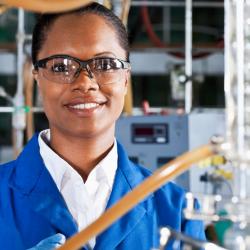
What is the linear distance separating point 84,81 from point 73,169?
19 centimetres

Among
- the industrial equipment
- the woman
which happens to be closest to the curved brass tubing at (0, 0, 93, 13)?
the woman

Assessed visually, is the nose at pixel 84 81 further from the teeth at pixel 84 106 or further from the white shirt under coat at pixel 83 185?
the white shirt under coat at pixel 83 185

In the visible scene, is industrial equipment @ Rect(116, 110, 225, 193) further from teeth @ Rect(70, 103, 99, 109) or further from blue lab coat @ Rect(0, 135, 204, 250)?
teeth @ Rect(70, 103, 99, 109)

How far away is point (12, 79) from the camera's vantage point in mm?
4031

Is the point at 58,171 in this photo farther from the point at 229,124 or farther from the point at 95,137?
the point at 229,124

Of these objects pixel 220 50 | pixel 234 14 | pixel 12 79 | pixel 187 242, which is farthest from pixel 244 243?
pixel 12 79

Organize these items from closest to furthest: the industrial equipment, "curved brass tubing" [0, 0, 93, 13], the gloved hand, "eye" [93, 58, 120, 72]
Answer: "curved brass tubing" [0, 0, 93, 13] → the gloved hand → "eye" [93, 58, 120, 72] → the industrial equipment

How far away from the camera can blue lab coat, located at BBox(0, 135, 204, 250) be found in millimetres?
1013

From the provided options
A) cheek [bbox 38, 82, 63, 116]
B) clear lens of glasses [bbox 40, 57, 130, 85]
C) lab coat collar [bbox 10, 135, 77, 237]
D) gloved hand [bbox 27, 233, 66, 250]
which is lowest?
gloved hand [bbox 27, 233, 66, 250]

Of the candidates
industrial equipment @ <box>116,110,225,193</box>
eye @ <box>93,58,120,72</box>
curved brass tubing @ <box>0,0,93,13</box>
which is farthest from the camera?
industrial equipment @ <box>116,110,225,193</box>

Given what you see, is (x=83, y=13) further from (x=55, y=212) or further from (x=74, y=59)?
(x=55, y=212)

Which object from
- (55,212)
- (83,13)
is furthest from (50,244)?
(83,13)

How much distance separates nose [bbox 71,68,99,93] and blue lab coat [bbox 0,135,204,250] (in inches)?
8.1

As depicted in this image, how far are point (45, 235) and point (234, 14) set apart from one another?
531 mm
